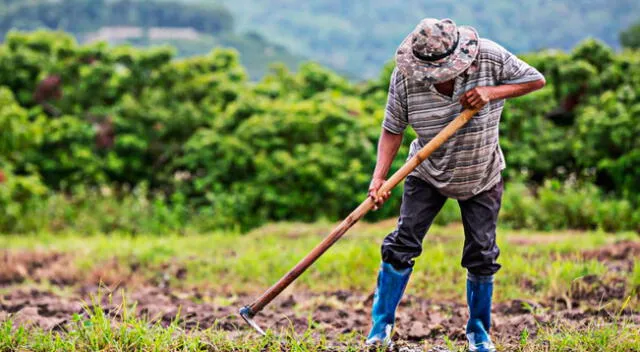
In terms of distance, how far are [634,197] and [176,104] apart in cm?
664

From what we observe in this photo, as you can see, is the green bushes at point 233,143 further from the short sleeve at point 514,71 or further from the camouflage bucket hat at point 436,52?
the camouflage bucket hat at point 436,52

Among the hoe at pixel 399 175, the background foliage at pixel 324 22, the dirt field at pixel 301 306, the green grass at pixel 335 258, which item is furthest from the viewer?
the background foliage at pixel 324 22

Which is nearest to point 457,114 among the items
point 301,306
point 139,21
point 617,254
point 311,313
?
point 311,313

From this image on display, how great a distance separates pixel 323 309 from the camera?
5809 mm

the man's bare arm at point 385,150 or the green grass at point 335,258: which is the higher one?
the man's bare arm at point 385,150

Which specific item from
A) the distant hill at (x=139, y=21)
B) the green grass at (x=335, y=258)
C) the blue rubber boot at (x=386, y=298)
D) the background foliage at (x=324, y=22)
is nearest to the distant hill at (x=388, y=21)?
the background foliage at (x=324, y=22)

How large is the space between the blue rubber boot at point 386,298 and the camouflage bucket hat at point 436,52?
1.07 metres

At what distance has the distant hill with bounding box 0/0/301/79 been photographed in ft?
183

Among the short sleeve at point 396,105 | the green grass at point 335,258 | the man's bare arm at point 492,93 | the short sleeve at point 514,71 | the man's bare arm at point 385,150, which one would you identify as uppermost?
the short sleeve at point 514,71

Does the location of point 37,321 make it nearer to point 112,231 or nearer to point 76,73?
point 112,231

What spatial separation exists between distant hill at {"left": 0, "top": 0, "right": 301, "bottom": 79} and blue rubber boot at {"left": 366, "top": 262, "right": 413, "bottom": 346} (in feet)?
167

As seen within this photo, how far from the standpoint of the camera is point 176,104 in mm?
12109

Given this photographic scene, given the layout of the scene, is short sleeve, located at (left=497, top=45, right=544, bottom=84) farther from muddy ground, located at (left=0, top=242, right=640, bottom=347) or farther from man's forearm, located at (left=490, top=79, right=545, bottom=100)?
muddy ground, located at (left=0, top=242, right=640, bottom=347)

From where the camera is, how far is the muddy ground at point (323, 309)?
15.2 ft
